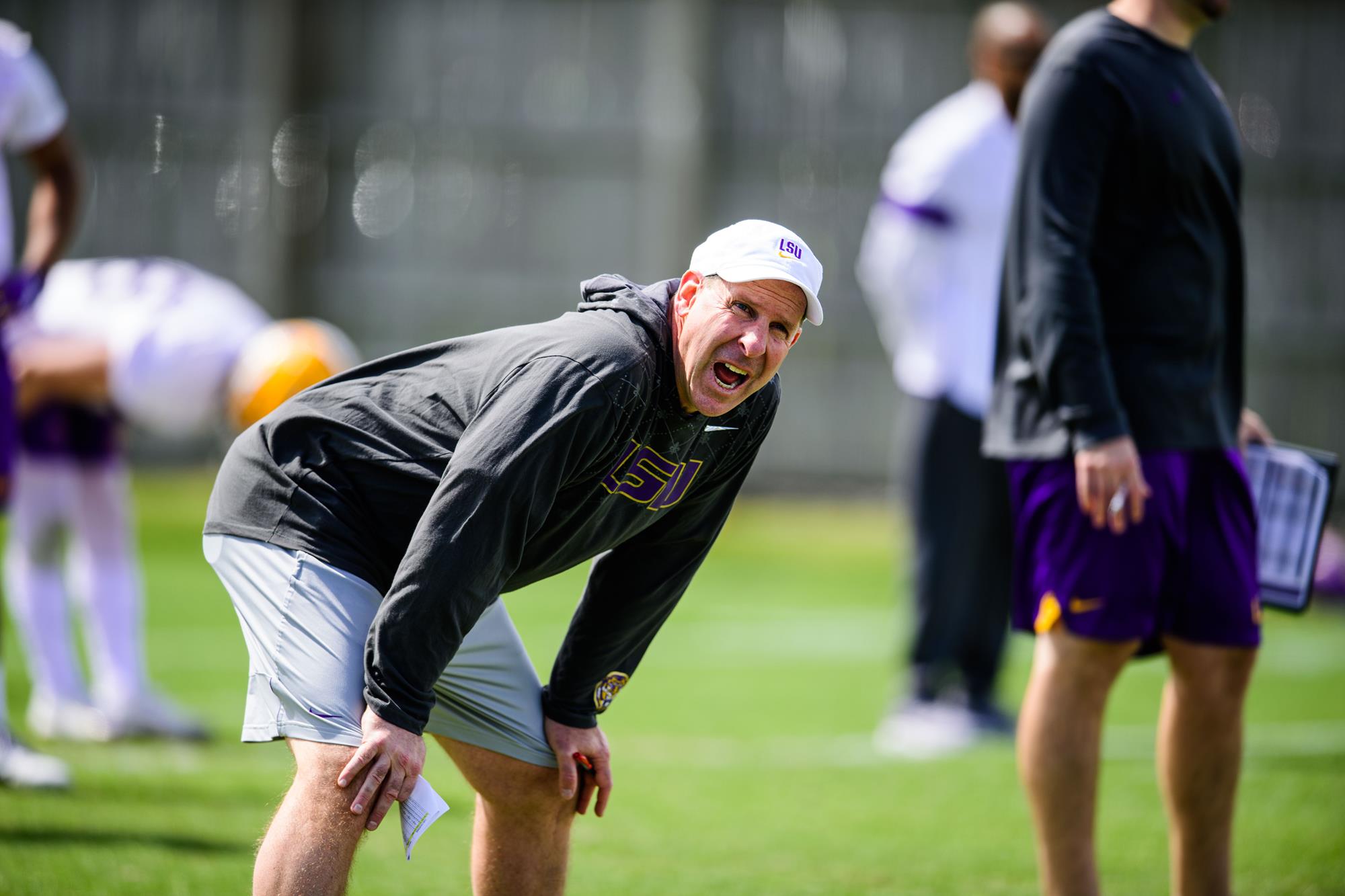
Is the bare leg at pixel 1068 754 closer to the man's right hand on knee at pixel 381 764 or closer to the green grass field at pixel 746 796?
the green grass field at pixel 746 796

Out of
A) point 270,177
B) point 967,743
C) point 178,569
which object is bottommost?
point 178,569

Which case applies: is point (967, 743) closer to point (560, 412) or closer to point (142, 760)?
point (142, 760)

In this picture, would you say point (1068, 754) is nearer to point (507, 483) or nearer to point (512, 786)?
point (512, 786)

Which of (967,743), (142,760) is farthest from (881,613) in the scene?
(142,760)

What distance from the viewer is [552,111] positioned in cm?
1451

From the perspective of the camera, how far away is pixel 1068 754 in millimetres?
3227

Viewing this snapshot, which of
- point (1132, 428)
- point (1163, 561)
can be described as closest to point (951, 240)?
point (1132, 428)

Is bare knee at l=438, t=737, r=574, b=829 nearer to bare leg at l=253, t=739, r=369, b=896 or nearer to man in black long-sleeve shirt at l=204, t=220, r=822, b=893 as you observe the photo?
man in black long-sleeve shirt at l=204, t=220, r=822, b=893

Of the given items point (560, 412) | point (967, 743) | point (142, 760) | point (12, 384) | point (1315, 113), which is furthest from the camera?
point (1315, 113)

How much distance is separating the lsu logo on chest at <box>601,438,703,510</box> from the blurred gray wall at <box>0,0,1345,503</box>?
457 inches

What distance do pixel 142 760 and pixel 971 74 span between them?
37.3 ft

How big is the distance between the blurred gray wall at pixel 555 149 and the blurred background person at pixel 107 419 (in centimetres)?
851

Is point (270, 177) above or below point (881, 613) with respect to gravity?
above

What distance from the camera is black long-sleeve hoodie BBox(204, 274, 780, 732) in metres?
2.47
